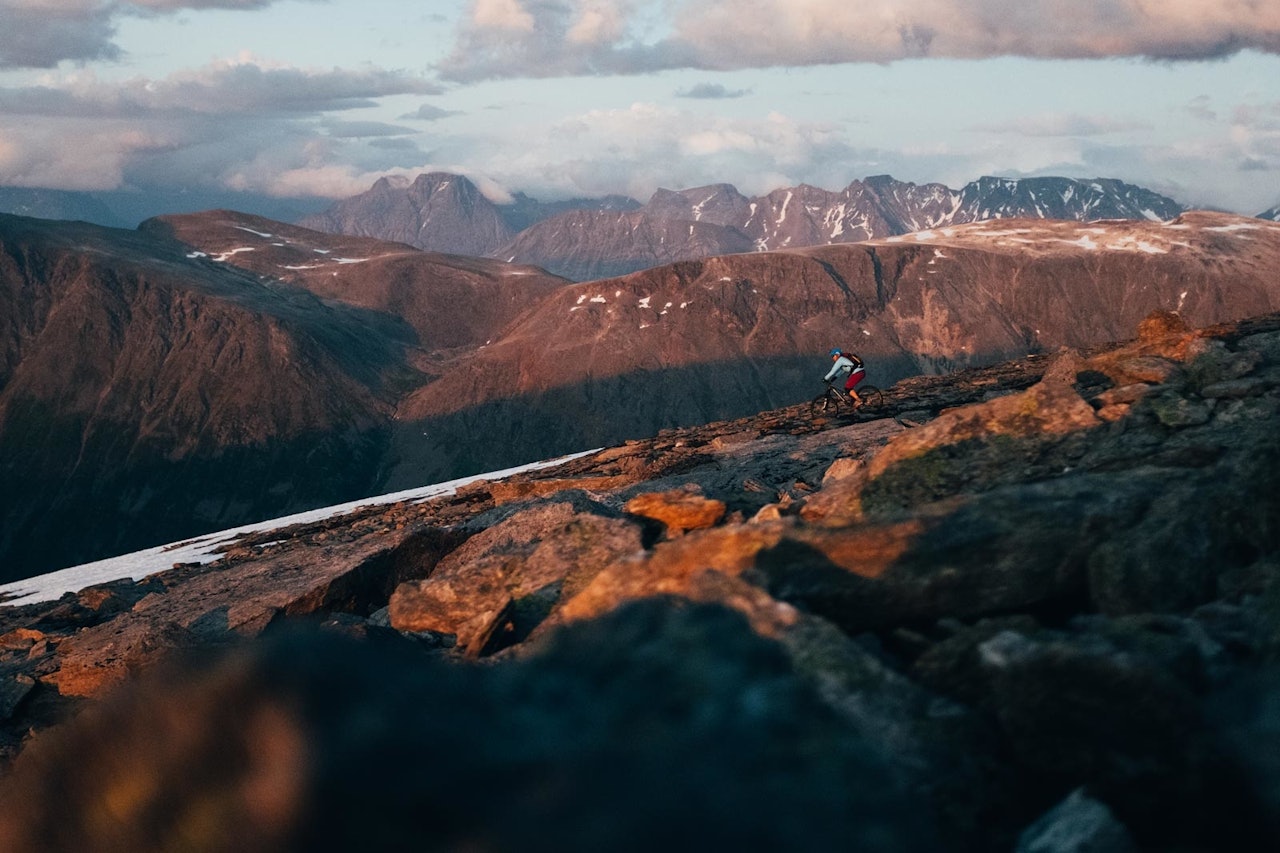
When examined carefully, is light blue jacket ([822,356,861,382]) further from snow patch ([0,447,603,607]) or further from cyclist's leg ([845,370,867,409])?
snow patch ([0,447,603,607])

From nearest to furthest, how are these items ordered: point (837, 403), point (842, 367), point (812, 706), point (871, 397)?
1. point (812, 706)
2. point (842, 367)
3. point (837, 403)
4. point (871, 397)

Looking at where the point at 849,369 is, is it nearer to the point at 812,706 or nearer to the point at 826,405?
the point at 826,405

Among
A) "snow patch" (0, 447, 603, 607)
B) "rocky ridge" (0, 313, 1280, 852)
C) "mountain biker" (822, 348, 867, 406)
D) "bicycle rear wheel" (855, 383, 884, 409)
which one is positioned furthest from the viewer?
"snow patch" (0, 447, 603, 607)

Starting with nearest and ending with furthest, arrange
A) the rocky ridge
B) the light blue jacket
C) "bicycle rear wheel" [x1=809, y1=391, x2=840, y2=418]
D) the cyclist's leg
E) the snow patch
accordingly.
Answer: the rocky ridge → the light blue jacket → the cyclist's leg → "bicycle rear wheel" [x1=809, y1=391, x2=840, y2=418] → the snow patch

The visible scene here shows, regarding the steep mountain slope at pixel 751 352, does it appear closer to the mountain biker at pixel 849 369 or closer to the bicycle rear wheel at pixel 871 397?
the bicycle rear wheel at pixel 871 397

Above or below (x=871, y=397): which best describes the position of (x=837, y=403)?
above

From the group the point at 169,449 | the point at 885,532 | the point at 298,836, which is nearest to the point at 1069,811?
the point at 885,532

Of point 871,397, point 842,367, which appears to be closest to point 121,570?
point 871,397

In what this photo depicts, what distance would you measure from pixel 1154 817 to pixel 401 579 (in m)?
18.0

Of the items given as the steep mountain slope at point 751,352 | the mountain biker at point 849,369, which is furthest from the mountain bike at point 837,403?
the steep mountain slope at point 751,352

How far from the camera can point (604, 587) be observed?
907 cm

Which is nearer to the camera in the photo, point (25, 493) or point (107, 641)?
point (107, 641)

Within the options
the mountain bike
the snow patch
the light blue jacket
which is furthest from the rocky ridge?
the snow patch

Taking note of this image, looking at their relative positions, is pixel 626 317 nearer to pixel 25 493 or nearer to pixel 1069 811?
pixel 25 493
